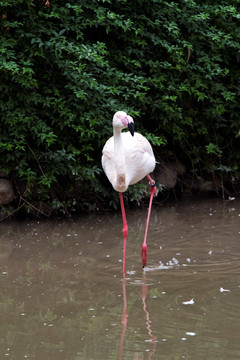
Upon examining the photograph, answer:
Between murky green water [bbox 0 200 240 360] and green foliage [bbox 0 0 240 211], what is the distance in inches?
29.8

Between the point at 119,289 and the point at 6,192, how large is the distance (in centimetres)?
293

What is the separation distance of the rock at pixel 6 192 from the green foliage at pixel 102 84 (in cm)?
12

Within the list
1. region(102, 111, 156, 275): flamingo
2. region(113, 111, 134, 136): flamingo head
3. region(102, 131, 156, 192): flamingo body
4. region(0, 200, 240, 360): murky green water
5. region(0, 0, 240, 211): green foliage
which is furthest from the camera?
region(0, 0, 240, 211): green foliage

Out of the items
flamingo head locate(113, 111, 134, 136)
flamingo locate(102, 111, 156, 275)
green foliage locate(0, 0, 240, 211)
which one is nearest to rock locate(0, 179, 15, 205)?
green foliage locate(0, 0, 240, 211)

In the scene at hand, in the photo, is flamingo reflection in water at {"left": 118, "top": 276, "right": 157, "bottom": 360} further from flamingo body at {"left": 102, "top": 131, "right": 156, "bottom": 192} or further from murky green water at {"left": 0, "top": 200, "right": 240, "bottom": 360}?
flamingo body at {"left": 102, "top": 131, "right": 156, "bottom": 192}

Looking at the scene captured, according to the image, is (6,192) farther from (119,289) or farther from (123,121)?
(119,289)

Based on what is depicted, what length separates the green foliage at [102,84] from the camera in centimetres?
818

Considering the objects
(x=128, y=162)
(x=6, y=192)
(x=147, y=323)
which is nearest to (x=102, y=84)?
(x=6, y=192)

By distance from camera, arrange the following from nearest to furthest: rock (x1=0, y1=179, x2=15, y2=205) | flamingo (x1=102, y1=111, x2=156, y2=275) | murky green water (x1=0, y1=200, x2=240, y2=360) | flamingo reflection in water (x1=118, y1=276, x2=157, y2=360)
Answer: flamingo reflection in water (x1=118, y1=276, x2=157, y2=360) < murky green water (x1=0, y1=200, x2=240, y2=360) < flamingo (x1=102, y1=111, x2=156, y2=275) < rock (x1=0, y1=179, x2=15, y2=205)

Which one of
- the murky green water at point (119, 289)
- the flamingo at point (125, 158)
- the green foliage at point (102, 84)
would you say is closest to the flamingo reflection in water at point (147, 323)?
the murky green water at point (119, 289)

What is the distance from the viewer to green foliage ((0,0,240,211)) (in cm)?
818

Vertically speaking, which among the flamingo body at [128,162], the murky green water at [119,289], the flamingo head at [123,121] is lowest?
the murky green water at [119,289]

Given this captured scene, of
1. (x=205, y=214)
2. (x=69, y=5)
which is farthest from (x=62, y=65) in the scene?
(x=205, y=214)

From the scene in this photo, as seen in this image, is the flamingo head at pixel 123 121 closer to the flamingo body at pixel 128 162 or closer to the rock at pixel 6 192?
the flamingo body at pixel 128 162
